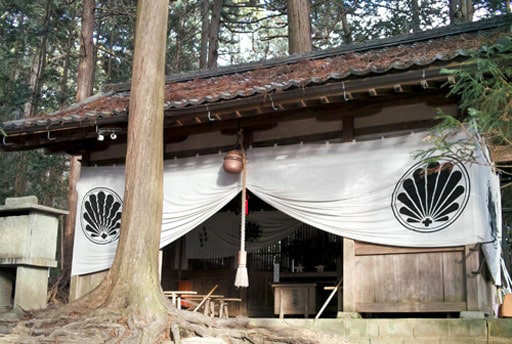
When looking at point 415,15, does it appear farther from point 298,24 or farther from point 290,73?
point 290,73

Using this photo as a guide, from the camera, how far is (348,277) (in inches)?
293

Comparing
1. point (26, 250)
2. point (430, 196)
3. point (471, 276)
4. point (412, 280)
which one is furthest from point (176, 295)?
point (471, 276)

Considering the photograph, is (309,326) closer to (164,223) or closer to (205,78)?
(164,223)

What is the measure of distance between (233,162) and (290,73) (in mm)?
2195

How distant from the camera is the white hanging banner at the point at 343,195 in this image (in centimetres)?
698

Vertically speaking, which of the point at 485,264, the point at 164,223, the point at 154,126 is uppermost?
the point at 154,126

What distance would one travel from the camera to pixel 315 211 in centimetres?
787

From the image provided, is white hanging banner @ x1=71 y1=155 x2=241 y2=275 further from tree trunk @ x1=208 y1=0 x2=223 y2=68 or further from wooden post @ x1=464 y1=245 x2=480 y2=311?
tree trunk @ x1=208 y1=0 x2=223 y2=68

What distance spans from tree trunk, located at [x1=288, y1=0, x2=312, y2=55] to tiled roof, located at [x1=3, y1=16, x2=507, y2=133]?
294 cm

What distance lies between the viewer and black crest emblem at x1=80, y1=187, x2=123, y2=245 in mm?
9164

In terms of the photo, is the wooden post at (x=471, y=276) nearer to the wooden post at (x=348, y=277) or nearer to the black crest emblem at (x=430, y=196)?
the black crest emblem at (x=430, y=196)

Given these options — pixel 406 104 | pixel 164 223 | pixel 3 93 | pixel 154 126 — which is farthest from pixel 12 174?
pixel 406 104

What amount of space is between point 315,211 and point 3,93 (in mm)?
13513

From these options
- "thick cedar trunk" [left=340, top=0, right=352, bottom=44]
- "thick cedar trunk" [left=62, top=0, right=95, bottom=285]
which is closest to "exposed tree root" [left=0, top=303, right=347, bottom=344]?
"thick cedar trunk" [left=62, top=0, right=95, bottom=285]
